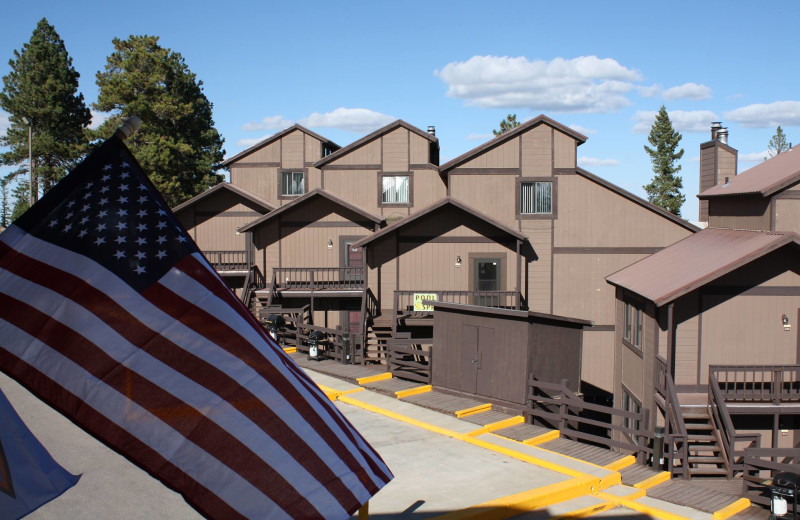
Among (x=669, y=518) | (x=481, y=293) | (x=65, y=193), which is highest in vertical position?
(x=65, y=193)

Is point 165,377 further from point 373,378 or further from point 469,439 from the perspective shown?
point 373,378

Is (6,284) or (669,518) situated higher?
(6,284)

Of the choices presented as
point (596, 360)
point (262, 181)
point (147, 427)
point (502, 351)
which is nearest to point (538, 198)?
point (596, 360)

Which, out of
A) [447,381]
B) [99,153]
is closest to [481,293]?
[447,381]

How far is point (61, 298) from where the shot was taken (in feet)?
17.2

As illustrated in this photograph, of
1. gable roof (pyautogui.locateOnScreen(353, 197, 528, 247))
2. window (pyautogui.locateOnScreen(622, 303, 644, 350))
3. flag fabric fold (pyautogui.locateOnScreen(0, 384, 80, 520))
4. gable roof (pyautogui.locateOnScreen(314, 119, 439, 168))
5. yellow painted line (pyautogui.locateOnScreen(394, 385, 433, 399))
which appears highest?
gable roof (pyautogui.locateOnScreen(314, 119, 439, 168))

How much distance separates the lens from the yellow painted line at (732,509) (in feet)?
42.0

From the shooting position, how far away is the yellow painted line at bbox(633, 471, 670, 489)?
14.2 meters

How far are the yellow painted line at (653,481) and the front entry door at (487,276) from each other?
55.4 ft

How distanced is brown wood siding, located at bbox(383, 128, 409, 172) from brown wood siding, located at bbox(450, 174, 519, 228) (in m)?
6.05

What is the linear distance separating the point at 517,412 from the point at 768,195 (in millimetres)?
11198

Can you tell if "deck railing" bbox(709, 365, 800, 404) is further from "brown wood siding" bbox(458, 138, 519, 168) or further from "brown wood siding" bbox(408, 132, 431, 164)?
"brown wood siding" bbox(408, 132, 431, 164)

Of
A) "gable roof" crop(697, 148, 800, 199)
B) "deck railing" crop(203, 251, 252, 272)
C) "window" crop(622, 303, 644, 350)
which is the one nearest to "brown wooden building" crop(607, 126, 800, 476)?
"window" crop(622, 303, 644, 350)

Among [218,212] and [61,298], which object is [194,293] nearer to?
[61,298]
